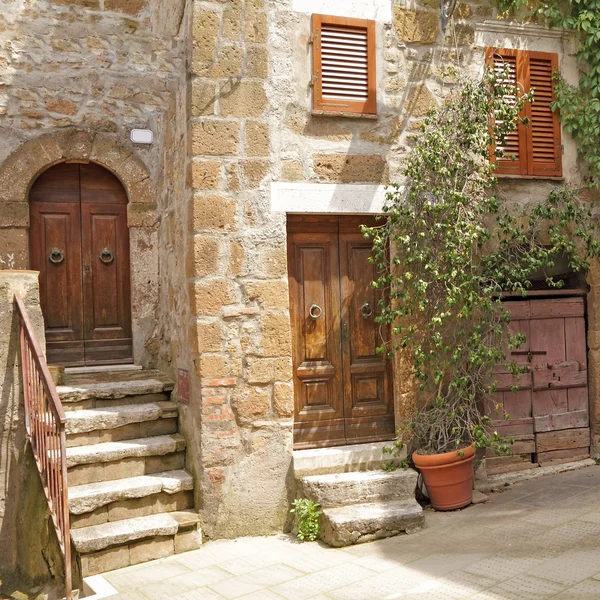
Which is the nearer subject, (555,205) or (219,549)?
(219,549)

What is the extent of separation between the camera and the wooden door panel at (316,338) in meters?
5.23

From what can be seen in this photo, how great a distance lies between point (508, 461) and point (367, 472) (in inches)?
66.4

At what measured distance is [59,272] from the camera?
617 centimetres

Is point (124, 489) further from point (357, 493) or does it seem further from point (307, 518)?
point (357, 493)

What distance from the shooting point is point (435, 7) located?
5.54 m

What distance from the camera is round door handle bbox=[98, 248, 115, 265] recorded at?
6301 millimetres

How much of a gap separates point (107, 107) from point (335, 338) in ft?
9.85

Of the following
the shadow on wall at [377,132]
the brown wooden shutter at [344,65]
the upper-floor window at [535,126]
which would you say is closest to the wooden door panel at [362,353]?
the shadow on wall at [377,132]

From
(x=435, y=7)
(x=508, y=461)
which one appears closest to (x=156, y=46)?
(x=435, y=7)

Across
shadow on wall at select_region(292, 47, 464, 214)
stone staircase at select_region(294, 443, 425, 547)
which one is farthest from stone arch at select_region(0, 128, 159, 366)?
stone staircase at select_region(294, 443, 425, 547)

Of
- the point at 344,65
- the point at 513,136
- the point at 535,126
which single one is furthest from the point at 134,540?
the point at 535,126

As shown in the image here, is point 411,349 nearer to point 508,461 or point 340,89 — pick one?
point 508,461

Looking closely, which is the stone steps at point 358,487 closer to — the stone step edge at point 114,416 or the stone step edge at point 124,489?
the stone step edge at point 124,489

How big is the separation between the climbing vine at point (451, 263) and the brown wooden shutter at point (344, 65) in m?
0.57
